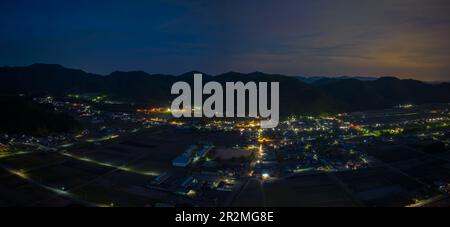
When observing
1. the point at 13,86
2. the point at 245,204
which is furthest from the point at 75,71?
the point at 245,204

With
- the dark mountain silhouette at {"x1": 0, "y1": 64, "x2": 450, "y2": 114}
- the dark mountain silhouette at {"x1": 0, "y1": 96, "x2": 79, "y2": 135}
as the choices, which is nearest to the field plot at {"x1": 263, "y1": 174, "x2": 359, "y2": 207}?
the dark mountain silhouette at {"x1": 0, "y1": 96, "x2": 79, "y2": 135}

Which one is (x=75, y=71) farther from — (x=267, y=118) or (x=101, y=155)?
(x=101, y=155)

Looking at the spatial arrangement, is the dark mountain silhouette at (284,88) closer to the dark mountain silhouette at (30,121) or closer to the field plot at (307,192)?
the dark mountain silhouette at (30,121)

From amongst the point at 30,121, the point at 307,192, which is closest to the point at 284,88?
the point at 30,121

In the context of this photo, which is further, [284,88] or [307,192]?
[284,88]

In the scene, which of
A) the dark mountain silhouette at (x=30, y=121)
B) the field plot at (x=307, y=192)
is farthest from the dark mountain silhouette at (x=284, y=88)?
the field plot at (x=307, y=192)

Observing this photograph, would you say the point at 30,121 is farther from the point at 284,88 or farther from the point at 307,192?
the point at 284,88

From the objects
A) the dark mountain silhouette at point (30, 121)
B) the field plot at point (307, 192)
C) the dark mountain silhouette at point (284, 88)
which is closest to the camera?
the field plot at point (307, 192)

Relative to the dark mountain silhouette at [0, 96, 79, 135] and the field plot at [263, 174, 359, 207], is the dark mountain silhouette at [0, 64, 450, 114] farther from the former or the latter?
the field plot at [263, 174, 359, 207]
